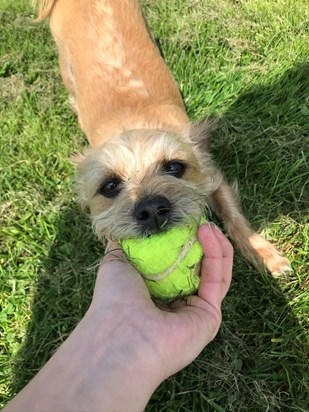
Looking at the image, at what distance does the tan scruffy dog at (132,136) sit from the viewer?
2.54 meters

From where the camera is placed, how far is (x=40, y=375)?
1805 mm

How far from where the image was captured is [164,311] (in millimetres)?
2150

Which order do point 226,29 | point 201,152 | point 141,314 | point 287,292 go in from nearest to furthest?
1. point 141,314
2. point 287,292
3. point 201,152
4. point 226,29

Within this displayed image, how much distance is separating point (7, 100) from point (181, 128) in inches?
88.6

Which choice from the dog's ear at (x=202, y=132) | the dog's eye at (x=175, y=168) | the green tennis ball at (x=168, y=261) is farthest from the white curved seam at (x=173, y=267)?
the dog's ear at (x=202, y=132)

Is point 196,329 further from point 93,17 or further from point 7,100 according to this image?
point 7,100

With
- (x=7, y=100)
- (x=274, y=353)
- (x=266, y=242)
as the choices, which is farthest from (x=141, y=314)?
(x=7, y=100)

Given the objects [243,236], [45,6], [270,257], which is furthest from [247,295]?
[45,6]

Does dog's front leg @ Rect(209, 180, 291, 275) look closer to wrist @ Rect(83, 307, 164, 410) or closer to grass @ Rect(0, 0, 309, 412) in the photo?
grass @ Rect(0, 0, 309, 412)

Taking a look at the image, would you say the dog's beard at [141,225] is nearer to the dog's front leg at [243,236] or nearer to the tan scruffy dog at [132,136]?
the tan scruffy dog at [132,136]

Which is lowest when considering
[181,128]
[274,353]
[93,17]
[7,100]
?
[274,353]

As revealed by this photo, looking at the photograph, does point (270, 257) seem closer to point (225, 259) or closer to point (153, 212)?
point (225, 259)

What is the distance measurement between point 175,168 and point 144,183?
1.05 ft

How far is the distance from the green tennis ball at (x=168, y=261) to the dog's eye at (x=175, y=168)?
1.91ft
